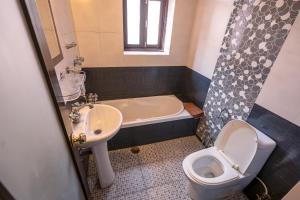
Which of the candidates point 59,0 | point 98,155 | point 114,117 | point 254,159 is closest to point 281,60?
point 254,159

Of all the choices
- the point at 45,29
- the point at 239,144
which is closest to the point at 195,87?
the point at 239,144

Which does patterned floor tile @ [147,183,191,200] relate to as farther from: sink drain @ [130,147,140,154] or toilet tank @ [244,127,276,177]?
toilet tank @ [244,127,276,177]

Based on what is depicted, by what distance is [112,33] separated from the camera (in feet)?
6.73

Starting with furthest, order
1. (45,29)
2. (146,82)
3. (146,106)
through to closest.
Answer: (146,106) → (146,82) → (45,29)

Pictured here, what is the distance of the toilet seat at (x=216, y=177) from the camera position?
1291 millimetres

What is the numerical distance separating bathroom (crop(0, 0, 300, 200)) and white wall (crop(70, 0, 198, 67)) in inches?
0.5

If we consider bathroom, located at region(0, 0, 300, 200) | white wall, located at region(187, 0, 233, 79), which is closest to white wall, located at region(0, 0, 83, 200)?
bathroom, located at region(0, 0, 300, 200)

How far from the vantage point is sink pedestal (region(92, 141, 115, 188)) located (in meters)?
1.42

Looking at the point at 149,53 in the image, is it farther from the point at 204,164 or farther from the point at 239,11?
Answer: the point at 204,164

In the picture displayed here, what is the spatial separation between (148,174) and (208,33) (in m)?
1.95

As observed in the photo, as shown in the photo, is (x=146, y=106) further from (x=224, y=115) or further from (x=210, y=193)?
(x=210, y=193)

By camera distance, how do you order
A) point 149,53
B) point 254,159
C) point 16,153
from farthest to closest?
point 149,53
point 254,159
point 16,153

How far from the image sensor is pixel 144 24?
7.43 feet

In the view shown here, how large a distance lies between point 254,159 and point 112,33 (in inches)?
84.6
